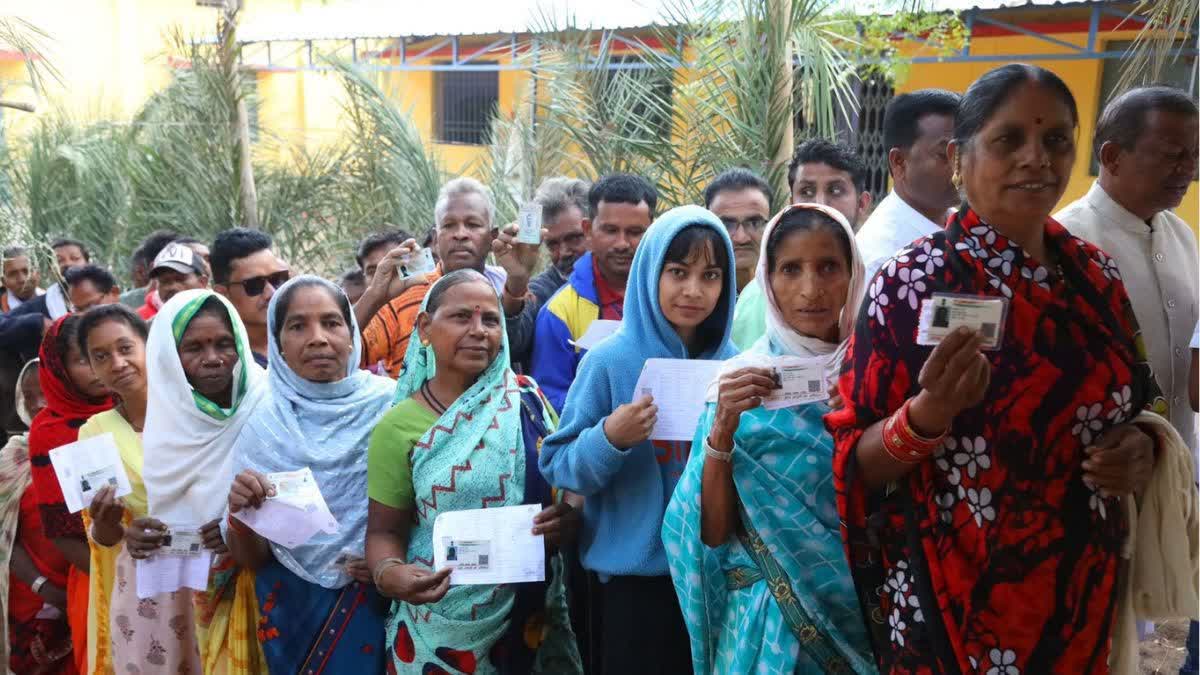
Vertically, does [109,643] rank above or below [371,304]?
below

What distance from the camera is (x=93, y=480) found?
3568mm

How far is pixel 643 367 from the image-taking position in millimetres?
2918

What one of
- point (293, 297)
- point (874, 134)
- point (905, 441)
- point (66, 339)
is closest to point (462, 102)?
point (874, 134)

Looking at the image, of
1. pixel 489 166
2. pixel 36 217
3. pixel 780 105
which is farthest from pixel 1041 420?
pixel 36 217

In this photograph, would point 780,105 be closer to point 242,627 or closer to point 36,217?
point 242,627

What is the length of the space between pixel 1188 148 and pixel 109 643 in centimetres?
406

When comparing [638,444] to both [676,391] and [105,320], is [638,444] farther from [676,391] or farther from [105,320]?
[105,320]

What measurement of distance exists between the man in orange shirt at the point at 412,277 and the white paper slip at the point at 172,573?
1447 millimetres

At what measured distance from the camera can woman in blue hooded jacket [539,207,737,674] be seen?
2961 millimetres

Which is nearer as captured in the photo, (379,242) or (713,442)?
(713,442)

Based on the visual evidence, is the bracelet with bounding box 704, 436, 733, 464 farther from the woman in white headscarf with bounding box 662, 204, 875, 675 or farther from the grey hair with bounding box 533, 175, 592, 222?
the grey hair with bounding box 533, 175, 592, 222

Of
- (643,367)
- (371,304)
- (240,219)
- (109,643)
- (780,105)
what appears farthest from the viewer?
(240,219)

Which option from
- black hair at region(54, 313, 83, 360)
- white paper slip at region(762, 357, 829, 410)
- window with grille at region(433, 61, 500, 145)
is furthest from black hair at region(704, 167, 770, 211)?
window with grille at region(433, 61, 500, 145)

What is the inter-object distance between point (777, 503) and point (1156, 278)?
1473 millimetres
